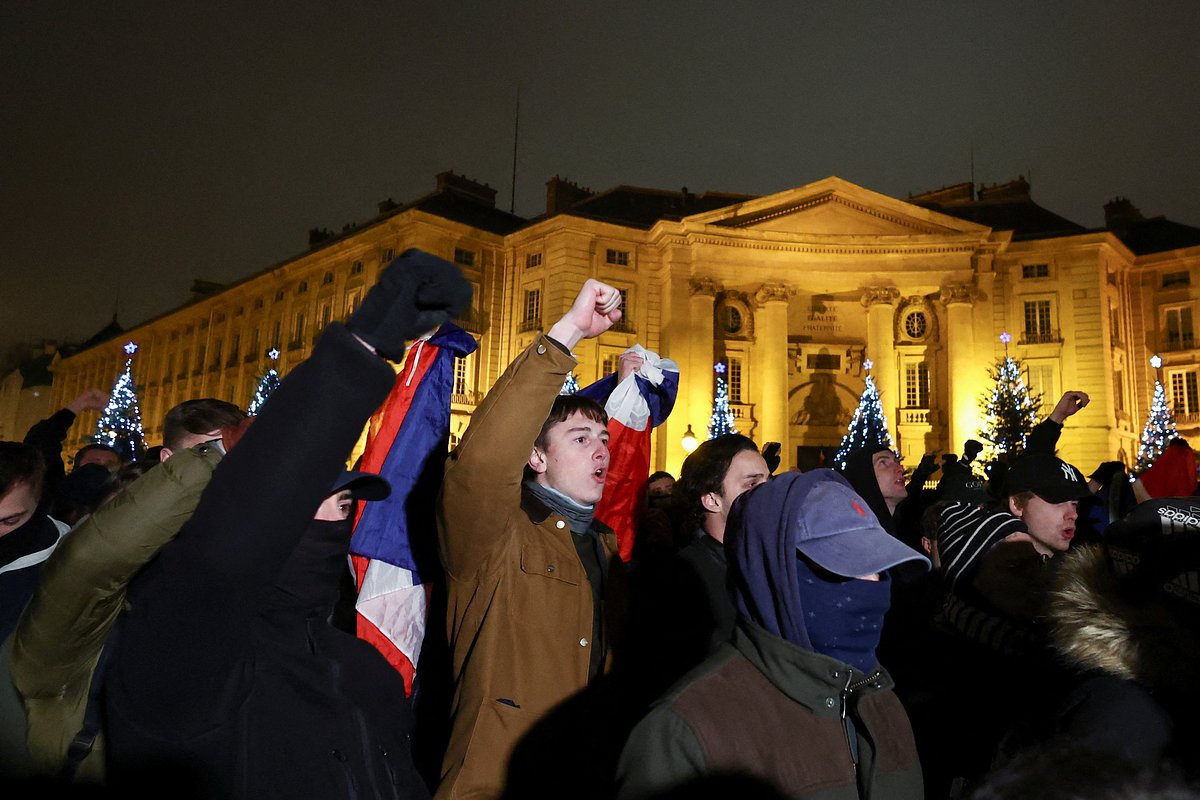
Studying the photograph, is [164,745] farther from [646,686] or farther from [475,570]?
[646,686]

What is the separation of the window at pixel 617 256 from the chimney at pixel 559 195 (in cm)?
641

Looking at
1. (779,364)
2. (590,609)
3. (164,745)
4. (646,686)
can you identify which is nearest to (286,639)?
(164,745)

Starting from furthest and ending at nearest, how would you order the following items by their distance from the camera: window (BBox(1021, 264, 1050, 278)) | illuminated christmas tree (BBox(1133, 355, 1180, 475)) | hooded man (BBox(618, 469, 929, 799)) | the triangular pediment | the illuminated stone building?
window (BBox(1021, 264, 1050, 278)) → the triangular pediment → the illuminated stone building → illuminated christmas tree (BBox(1133, 355, 1180, 475)) → hooded man (BBox(618, 469, 929, 799))

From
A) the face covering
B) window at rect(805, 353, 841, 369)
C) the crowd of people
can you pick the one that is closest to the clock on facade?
window at rect(805, 353, 841, 369)

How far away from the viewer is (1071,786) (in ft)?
3.59

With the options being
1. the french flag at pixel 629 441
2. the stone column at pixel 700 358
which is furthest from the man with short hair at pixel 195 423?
the stone column at pixel 700 358

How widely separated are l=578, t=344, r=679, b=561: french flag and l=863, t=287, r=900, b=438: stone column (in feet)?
116

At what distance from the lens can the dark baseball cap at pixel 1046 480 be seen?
4.25m

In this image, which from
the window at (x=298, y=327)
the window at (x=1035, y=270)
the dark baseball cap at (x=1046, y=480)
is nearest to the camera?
the dark baseball cap at (x=1046, y=480)

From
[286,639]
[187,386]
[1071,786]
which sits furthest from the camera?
[187,386]

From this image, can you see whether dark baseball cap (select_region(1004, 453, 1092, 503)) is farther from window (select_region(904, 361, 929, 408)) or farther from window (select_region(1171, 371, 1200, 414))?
window (select_region(1171, 371, 1200, 414))

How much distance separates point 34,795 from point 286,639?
578 millimetres

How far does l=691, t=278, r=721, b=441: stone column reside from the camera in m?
36.7

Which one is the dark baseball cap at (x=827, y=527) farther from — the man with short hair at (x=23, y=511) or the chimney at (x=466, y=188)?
the chimney at (x=466, y=188)
